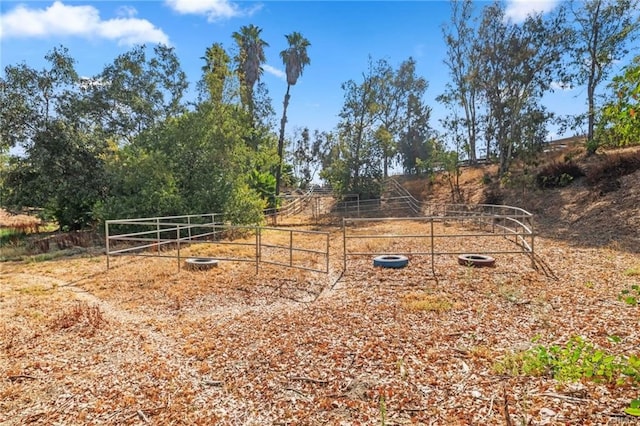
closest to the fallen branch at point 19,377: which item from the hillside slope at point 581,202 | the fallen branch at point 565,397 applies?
the fallen branch at point 565,397

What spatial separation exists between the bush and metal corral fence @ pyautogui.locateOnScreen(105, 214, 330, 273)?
519 inches

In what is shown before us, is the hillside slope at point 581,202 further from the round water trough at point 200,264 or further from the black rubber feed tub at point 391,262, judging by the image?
the round water trough at point 200,264

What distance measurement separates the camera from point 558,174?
59.1 feet

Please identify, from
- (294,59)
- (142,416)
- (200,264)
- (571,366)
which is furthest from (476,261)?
(294,59)

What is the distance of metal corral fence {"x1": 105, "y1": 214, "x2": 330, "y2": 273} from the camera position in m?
8.21

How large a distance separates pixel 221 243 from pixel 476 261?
25.0 ft

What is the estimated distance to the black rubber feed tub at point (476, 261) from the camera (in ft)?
25.3

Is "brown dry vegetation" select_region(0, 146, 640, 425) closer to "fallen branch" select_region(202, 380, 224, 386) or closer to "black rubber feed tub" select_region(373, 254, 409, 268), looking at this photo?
"fallen branch" select_region(202, 380, 224, 386)

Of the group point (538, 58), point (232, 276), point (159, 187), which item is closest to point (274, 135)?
point (159, 187)

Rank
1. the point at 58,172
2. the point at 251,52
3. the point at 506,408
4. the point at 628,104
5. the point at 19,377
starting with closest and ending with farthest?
the point at 628,104, the point at 506,408, the point at 19,377, the point at 58,172, the point at 251,52

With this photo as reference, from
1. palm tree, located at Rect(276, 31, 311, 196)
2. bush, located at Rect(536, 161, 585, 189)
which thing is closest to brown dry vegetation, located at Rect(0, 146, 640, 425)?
bush, located at Rect(536, 161, 585, 189)

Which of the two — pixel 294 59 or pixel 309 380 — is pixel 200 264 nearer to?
pixel 309 380

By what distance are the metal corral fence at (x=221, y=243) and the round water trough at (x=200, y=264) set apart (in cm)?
23

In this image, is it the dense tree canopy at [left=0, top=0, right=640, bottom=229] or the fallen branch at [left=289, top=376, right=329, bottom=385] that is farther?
the dense tree canopy at [left=0, top=0, right=640, bottom=229]
